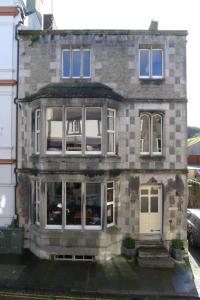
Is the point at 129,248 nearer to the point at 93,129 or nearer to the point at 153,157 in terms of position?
the point at 153,157

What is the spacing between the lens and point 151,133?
55.1 feet

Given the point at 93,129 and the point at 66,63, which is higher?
the point at 66,63

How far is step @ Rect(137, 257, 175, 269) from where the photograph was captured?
14.8m

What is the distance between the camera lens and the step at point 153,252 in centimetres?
1550

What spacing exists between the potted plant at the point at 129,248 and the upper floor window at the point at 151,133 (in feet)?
13.9

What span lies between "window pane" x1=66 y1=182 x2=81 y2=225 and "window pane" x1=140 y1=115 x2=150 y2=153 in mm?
3718

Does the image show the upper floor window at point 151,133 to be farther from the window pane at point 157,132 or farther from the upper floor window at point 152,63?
the upper floor window at point 152,63

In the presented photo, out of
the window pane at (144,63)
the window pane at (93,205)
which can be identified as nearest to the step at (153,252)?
the window pane at (93,205)

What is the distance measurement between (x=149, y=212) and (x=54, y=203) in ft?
15.5

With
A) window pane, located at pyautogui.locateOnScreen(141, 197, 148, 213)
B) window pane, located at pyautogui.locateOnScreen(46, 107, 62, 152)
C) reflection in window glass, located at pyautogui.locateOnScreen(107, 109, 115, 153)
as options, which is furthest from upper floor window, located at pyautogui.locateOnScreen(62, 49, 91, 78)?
window pane, located at pyautogui.locateOnScreen(141, 197, 148, 213)

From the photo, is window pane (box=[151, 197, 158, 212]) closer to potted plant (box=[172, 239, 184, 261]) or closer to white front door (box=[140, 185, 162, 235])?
white front door (box=[140, 185, 162, 235])

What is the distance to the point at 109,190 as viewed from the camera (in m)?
16.2

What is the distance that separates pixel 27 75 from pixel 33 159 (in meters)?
4.22

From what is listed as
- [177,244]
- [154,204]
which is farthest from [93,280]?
[154,204]
